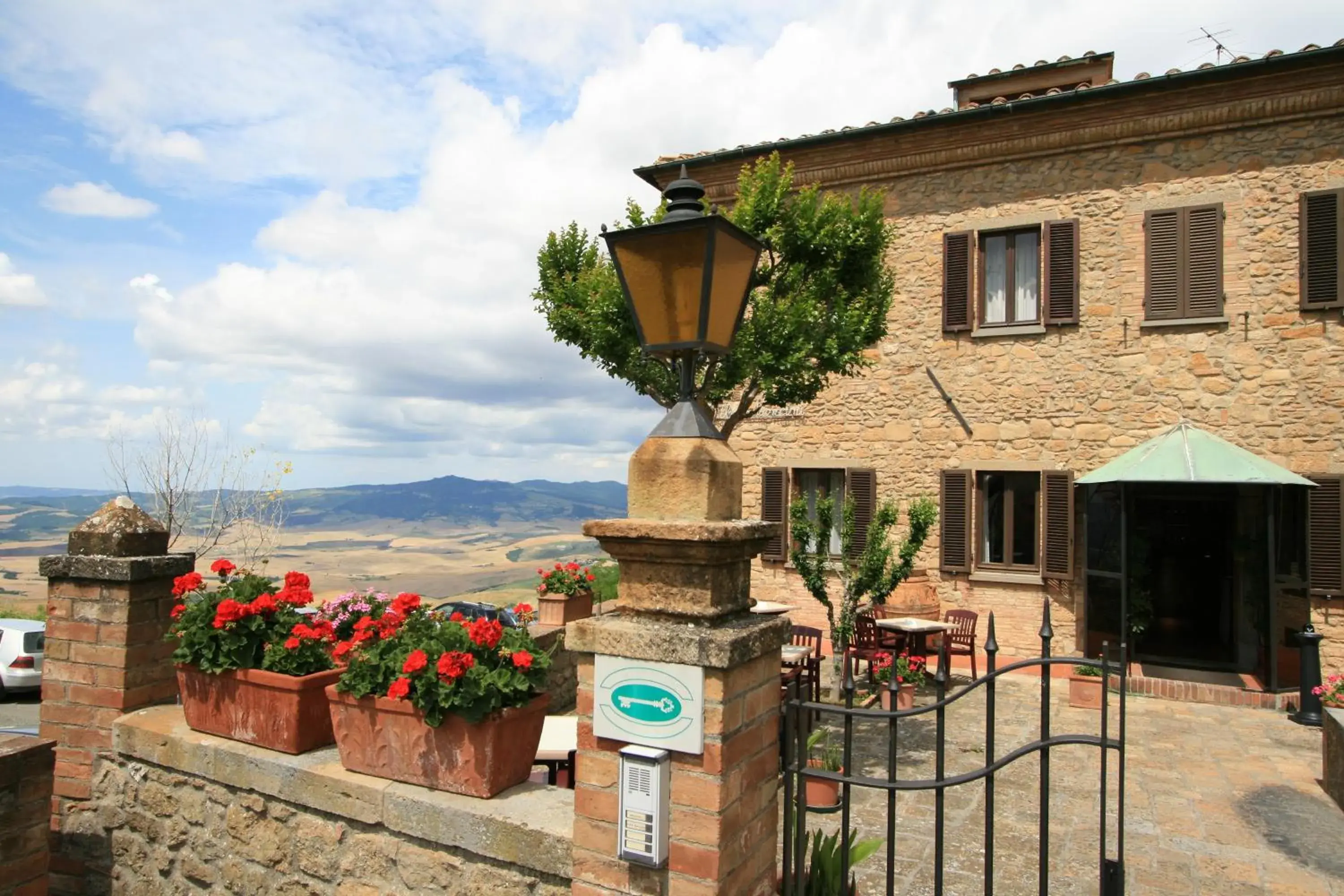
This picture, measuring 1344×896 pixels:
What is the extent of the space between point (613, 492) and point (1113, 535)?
625ft

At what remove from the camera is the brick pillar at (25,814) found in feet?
11.6

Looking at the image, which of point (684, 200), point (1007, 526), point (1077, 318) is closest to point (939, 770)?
point (684, 200)

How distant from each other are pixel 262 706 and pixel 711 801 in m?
2.21

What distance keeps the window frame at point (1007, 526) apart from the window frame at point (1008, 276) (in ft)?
6.84

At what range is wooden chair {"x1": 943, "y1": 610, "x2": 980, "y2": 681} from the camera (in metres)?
10.2

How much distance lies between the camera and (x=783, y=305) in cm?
780

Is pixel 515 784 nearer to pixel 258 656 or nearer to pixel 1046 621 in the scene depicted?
pixel 258 656

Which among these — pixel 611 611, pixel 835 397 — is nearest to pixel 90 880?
pixel 611 611

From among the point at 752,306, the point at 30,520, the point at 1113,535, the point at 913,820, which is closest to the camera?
the point at 913,820

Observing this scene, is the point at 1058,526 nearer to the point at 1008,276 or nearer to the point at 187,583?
the point at 1008,276

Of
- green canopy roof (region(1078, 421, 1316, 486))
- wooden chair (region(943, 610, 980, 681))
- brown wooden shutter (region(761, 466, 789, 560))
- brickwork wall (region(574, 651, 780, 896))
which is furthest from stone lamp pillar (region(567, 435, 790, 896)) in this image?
brown wooden shutter (region(761, 466, 789, 560))

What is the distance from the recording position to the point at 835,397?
12.6 m

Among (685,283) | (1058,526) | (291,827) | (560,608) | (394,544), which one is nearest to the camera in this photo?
(685,283)

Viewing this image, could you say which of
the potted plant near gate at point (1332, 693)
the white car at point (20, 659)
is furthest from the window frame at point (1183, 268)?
the white car at point (20, 659)
